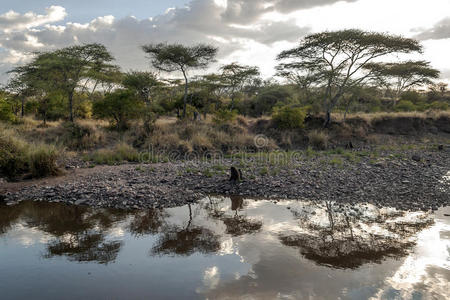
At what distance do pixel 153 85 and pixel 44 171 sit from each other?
11252 millimetres

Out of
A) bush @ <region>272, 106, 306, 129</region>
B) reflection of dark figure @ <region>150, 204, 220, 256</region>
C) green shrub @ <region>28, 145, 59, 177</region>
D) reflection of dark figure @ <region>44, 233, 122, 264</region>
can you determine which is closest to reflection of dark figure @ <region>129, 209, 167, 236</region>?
reflection of dark figure @ <region>150, 204, 220, 256</region>

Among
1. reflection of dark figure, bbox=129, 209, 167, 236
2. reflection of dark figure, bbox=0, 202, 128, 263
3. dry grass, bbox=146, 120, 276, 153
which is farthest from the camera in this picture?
dry grass, bbox=146, 120, 276, 153

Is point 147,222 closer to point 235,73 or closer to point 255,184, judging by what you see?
point 255,184

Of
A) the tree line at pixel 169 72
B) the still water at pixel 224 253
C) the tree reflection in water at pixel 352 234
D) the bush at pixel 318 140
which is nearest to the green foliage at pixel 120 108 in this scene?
the tree line at pixel 169 72

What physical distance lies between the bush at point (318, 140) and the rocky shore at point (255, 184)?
15.9ft

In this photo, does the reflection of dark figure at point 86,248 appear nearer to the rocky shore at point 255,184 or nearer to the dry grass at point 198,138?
the rocky shore at point 255,184

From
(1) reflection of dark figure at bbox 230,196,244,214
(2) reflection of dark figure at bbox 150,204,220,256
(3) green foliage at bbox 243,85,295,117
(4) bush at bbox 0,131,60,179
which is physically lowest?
(2) reflection of dark figure at bbox 150,204,220,256

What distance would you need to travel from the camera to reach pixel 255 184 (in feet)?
28.3

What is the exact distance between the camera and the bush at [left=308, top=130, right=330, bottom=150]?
15977mm

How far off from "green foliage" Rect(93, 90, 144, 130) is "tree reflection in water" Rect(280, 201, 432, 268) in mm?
13483

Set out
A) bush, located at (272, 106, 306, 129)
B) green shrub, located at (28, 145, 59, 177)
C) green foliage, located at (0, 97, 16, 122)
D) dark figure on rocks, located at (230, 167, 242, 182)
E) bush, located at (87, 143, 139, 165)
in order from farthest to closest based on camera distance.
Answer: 1. bush, located at (272, 106, 306, 129)
2. green foliage, located at (0, 97, 16, 122)
3. bush, located at (87, 143, 139, 165)
4. green shrub, located at (28, 145, 59, 177)
5. dark figure on rocks, located at (230, 167, 242, 182)

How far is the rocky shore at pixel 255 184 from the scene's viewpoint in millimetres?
7539

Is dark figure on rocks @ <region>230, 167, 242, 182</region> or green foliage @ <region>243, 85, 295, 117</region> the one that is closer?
dark figure on rocks @ <region>230, 167, 242, 182</region>

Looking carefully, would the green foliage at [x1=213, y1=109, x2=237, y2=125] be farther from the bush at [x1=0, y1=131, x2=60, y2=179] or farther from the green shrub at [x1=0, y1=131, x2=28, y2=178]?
the green shrub at [x1=0, y1=131, x2=28, y2=178]
